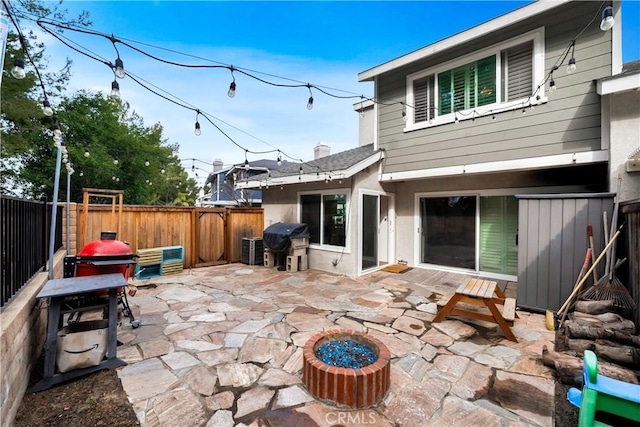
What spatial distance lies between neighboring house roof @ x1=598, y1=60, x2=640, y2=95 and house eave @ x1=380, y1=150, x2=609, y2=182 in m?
0.90

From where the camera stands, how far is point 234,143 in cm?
465

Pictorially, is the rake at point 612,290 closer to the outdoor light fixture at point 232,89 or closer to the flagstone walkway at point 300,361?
the flagstone walkway at point 300,361

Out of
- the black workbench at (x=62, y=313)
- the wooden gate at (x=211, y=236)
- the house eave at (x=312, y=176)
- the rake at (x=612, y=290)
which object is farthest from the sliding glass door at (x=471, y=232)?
the black workbench at (x=62, y=313)

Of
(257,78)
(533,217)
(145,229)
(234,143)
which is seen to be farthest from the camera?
(145,229)

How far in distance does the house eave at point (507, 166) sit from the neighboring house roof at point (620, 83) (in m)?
0.90

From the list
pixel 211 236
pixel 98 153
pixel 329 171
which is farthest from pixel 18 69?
pixel 98 153

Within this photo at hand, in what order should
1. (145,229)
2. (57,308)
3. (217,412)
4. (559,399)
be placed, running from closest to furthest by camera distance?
(217,412) < (559,399) < (57,308) < (145,229)

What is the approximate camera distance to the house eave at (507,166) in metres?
4.31

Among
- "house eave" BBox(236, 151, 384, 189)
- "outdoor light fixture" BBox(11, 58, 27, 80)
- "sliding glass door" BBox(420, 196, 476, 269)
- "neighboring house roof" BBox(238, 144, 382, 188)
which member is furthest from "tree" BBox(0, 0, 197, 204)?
"sliding glass door" BBox(420, 196, 476, 269)

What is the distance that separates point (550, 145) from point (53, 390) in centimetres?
719

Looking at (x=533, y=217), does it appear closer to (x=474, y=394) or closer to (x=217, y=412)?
(x=474, y=394)

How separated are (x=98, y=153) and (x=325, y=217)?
12.0m

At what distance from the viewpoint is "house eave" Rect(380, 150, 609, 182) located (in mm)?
4309

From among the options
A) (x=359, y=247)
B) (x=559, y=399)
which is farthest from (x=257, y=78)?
(x=559, y=399)
